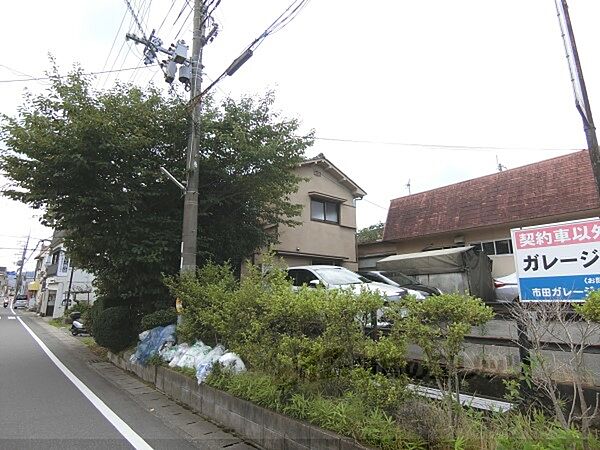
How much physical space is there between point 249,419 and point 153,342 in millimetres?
4479

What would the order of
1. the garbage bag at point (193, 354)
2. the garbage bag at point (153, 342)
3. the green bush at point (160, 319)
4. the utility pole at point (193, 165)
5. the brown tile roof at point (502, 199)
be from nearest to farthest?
1. the garbage bag at point (193, 354)
2. the garbage bag at point (153, 342)
3. the utility pole at point (193, 165)
4. the green bush at point (160, 319)
5. the brown tile roof at point (502, 199)

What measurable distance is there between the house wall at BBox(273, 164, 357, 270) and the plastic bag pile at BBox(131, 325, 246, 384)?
21.5 feet

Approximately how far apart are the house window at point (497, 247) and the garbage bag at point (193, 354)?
12244 mm

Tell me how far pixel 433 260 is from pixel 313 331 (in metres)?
10.7

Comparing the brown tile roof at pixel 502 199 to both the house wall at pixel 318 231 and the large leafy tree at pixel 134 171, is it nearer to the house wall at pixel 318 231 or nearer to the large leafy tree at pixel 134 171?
the house wall at pixel 318 231

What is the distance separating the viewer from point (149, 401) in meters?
6.79

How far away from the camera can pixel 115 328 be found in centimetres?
1016

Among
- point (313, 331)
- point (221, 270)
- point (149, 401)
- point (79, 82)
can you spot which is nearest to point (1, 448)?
point (149, 401)

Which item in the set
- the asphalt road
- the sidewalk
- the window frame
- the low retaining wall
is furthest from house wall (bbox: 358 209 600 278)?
the asphalt road

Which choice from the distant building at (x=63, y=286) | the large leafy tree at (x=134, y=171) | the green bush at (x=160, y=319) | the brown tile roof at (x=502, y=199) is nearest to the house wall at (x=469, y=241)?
the brown tile roof at (x=502, y=199)

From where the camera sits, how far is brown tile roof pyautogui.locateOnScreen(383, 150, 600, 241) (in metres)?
14.2

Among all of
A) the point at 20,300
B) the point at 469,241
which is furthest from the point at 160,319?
the point at 20,300

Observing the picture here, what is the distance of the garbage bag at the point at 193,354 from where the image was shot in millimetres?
6879

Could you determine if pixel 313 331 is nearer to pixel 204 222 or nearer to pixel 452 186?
pixel 204 222
